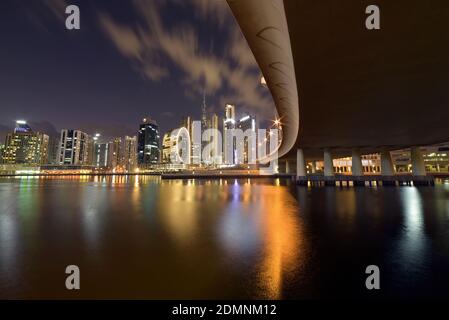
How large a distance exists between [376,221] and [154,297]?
14.4 m

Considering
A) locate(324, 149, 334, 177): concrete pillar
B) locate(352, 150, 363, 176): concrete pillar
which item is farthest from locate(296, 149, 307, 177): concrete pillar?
locate(352, 150, 363, 176): concrete pillar

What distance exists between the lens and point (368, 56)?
39.3ft

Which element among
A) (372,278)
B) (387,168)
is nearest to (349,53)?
(372,278)

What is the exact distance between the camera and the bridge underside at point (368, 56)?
28.0ft

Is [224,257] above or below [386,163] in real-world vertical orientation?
below

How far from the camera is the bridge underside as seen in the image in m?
8.55

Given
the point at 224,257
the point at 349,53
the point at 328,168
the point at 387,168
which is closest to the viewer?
the point at 224,257

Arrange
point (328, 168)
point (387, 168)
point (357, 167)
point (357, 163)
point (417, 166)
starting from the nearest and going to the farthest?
1. point (417, 166)
2. point (357, 163)
3. point (357, 167)
4. point (387, 168)
5. point (328, 168)

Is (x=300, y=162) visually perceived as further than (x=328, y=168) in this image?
Yes

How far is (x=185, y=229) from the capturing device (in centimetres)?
1308

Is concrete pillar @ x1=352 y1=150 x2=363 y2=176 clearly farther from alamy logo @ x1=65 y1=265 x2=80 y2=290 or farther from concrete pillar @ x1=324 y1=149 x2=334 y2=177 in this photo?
alamy logo @ x1=65 y1=265 x2=80 y2=290

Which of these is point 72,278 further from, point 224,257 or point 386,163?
point 386,163
